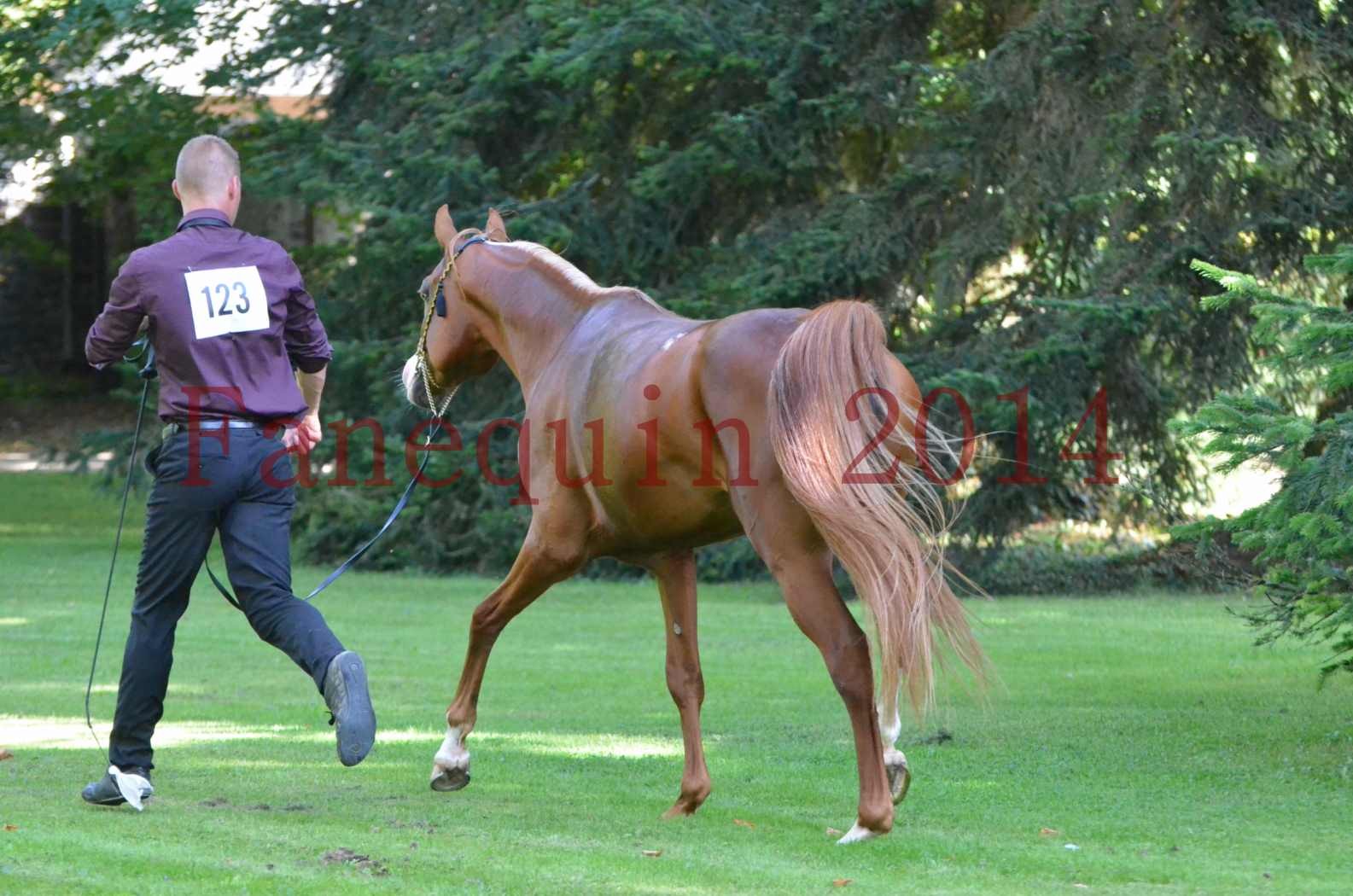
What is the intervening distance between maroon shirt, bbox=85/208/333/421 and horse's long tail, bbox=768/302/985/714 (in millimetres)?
1780

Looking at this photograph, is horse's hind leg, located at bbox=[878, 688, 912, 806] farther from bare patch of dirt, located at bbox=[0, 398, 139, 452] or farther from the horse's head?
bare patch of dirt, located at bbox=[0, 398, 139, 452]

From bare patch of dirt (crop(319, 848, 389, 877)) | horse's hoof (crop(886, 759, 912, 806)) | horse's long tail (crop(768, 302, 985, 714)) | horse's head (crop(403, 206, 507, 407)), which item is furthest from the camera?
horse's head (crop(403, 206, 507, 407))

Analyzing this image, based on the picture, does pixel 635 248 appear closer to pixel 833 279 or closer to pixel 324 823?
pixel 833 279

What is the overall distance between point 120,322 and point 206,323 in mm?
295

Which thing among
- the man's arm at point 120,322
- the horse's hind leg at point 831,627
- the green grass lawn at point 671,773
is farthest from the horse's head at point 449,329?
the horse's hind leg at point 831,627

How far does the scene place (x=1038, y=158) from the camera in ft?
44.2

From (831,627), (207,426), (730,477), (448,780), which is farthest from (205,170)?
(831,627)

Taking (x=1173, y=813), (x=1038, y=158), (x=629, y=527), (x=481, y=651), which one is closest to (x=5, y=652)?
(x=481, y=651)

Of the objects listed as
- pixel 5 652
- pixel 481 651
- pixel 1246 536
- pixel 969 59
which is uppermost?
pixel 969 59

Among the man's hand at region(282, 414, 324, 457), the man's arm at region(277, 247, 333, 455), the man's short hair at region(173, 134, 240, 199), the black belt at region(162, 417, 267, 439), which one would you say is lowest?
the man's hand at region(282, 414, 324, 457)

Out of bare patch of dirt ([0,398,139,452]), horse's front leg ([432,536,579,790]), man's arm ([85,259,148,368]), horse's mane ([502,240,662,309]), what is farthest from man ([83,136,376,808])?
bare patch of dirt ([0,398,139,452])

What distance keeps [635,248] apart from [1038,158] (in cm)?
394

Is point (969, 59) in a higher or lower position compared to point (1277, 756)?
higher

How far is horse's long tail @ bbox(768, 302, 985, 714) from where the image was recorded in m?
5.02
